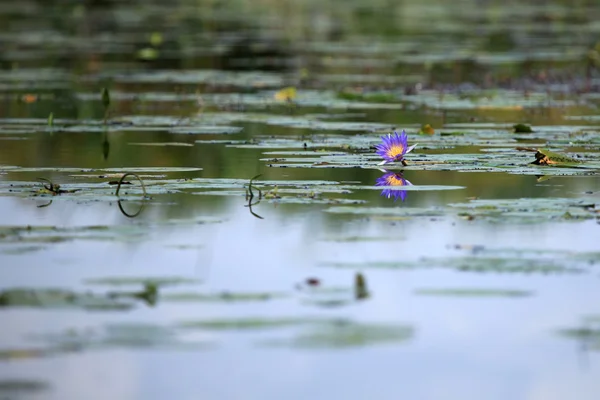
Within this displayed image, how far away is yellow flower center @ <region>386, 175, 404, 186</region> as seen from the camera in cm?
578

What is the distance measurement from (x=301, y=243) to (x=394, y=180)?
4.50 ft

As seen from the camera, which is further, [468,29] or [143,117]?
[468,29]

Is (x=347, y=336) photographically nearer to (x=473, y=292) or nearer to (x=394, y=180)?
(x=473, y=292)

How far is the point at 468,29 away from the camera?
20.2m

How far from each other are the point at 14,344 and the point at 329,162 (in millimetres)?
3155

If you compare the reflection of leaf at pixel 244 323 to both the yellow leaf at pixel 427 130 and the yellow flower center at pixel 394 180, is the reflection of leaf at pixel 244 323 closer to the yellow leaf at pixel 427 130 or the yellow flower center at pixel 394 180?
the yellow flower center at pixel 394 180

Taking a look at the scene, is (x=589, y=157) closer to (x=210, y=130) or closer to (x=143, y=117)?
(x=210, y=130)

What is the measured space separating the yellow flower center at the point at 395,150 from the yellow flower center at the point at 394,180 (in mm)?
226

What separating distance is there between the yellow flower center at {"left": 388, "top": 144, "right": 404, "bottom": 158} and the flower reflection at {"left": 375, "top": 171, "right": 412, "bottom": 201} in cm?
12

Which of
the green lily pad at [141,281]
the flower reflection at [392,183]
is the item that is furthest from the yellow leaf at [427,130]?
the green lily pad at [141,281]

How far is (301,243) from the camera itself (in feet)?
15.1

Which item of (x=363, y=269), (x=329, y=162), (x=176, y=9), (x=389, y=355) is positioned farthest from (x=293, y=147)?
(x=176, y=9)

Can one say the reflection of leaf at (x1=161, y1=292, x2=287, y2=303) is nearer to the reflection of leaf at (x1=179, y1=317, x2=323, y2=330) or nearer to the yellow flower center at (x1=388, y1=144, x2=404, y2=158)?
the reflection of leaf at (x1=179, y1=317, x2=323, y2=330)

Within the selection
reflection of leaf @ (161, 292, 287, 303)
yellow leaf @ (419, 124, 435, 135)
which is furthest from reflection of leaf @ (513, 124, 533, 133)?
reflection of leaf @ (161, 292, 287, 303)
